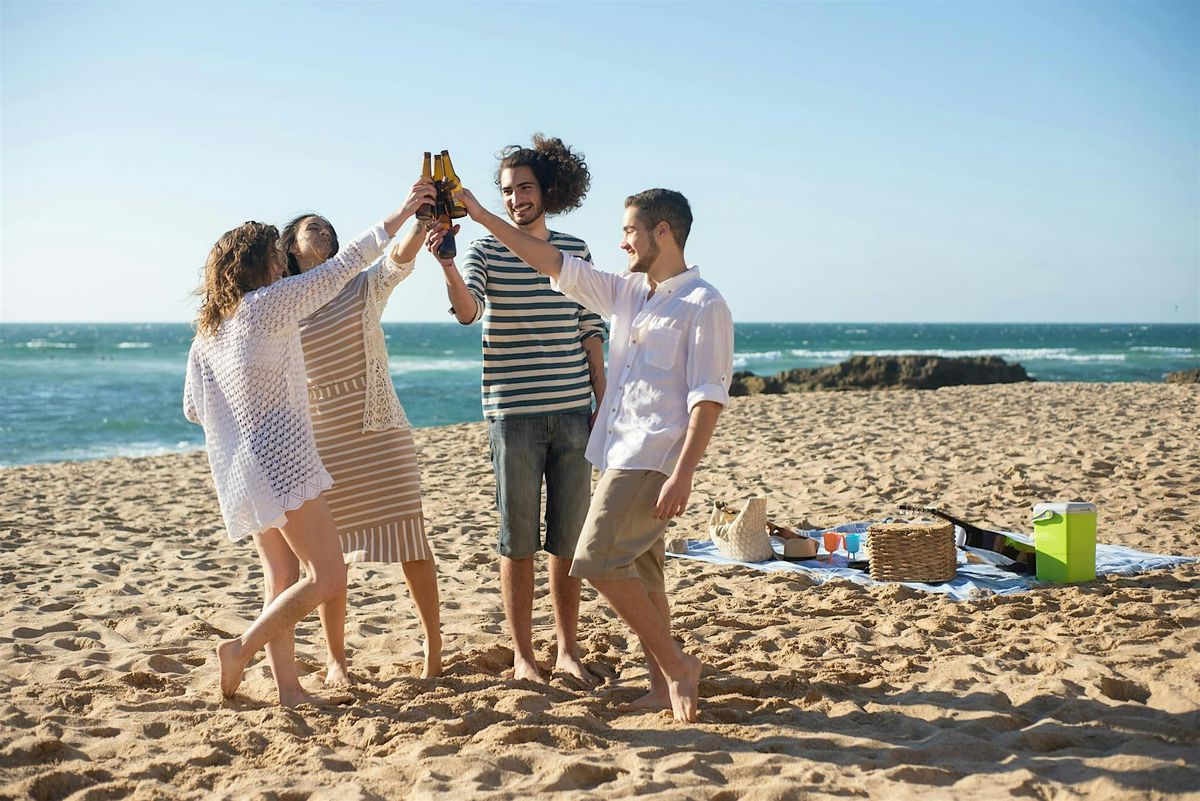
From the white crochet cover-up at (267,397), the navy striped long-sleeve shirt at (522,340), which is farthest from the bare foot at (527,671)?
the white crochet cover-up at (267,397)

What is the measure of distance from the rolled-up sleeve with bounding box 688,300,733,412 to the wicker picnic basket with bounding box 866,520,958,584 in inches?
94.0

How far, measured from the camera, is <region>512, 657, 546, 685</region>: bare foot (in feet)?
12.6

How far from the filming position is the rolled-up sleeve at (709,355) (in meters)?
3.16

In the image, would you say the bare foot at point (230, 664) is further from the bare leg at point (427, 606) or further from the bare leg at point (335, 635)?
the bare leg at point (427, 606)

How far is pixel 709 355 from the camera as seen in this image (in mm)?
3164

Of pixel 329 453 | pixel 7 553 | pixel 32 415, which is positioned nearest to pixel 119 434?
pixel 32 415

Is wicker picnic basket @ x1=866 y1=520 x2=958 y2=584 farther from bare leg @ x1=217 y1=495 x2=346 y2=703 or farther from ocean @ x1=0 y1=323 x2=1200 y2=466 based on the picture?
ocean @ x1=0 y1=323 x2=1200 y2=466

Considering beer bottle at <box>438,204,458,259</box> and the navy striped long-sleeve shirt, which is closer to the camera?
beer bottle at <box>438,204,458,259</box>

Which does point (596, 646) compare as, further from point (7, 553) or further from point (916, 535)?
point (7, 553)

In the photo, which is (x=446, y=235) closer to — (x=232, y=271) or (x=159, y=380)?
(x=232, y=271)

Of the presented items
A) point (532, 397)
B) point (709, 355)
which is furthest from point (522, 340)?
point (709, 355)

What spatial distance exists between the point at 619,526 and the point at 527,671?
950mm

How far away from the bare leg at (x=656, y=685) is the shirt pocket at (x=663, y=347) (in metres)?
0.83

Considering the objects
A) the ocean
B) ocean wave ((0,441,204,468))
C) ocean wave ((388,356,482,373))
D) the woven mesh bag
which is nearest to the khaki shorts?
the woven mesh bag
